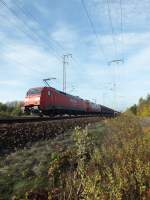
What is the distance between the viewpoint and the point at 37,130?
13.7 metres

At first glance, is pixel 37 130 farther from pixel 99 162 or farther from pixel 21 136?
pixel 99 162

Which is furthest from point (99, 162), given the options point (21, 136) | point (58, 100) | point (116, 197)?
point (58, 100)

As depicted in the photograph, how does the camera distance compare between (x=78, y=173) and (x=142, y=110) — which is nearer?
(x=78, y=173)

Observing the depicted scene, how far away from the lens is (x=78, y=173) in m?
5.63

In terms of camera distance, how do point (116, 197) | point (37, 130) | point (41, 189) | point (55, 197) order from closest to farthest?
point (116, 197) < point (55, 197) < point (41, 189) < point (37, 130)

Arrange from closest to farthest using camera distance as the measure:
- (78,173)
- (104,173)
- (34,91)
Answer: (78,173) → (104,173) → (34,91)

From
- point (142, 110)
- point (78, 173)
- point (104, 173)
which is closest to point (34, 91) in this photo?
point (104, 173)

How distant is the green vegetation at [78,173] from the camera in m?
5.12

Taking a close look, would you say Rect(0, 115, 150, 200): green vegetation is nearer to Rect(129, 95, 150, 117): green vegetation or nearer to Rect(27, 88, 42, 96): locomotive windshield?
Rect(27, 88, 42, 96): locomotive windshield

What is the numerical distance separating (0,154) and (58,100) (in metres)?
24.9

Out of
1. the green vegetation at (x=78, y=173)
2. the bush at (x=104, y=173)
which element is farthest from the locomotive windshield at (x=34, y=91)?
the bush at (x=104, y=173)

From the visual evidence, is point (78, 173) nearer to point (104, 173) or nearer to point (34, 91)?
point (104, 173)

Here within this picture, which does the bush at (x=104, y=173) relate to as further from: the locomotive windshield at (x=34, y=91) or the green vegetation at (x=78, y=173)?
the locomotive windshield at (x=34, y=91)

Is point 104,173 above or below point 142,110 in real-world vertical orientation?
below
